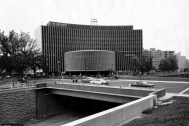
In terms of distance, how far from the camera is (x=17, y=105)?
30047 mm

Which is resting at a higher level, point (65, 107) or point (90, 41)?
point (90, 41)

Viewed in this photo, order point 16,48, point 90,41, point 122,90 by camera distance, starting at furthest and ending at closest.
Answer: point 90,41 → point 16,48 → point 122,90

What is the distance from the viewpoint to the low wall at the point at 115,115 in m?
7.72

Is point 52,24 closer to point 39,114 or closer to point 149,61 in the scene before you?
point 149,61

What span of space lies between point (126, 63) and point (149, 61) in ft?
170

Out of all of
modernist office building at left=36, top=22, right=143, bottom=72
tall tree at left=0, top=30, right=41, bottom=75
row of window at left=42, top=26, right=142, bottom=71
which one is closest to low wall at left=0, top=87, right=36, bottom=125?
tall tree at left=0, top=30, right=41, bottom=75

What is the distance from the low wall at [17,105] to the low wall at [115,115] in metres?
24.6

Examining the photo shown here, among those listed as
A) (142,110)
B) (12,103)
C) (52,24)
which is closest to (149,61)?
(12,103)

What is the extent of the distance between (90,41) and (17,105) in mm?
93309

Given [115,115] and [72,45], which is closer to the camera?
[115,115]

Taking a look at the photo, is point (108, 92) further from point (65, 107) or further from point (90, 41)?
point (90, 41)

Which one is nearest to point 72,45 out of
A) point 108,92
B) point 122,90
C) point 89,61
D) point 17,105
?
point 89,61

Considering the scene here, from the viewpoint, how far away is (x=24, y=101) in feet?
103

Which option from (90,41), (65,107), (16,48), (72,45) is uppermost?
(90,41)
